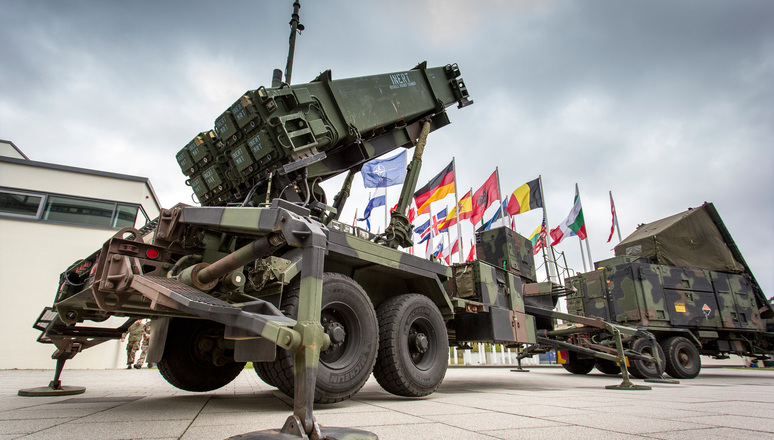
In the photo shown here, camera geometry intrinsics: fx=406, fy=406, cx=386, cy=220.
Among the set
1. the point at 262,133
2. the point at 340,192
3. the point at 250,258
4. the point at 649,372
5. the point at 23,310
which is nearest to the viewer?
the point at 250,258

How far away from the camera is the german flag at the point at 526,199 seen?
15.0m

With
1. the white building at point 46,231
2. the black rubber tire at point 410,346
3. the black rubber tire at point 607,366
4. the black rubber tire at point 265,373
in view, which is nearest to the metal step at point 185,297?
the black rubber tire at point 265,373

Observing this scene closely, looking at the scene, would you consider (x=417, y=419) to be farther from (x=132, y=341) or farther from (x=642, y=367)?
(x=132, y=341)

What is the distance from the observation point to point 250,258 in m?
2.21

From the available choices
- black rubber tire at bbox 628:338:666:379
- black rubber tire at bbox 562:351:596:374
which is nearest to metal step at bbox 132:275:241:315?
black rubber tire at bbox 628:338:666:379

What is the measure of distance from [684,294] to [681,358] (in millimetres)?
1539

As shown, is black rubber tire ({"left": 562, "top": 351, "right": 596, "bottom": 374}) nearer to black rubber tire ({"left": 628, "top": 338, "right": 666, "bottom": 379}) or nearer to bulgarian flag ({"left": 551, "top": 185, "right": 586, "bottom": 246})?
black rubber tire ({"left": 628, "top": 338, "right": 666, "bottom": 379})

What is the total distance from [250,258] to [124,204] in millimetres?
12736

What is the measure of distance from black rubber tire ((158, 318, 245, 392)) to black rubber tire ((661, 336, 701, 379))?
8.99 m

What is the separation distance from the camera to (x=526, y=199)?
15305 millimetres

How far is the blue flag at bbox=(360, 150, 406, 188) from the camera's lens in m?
11.5

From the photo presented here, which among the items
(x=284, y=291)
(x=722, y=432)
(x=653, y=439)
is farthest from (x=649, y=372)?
(x=284, y=291)

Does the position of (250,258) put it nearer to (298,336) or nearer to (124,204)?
(298,336)

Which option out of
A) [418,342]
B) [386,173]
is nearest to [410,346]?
[418,342]
